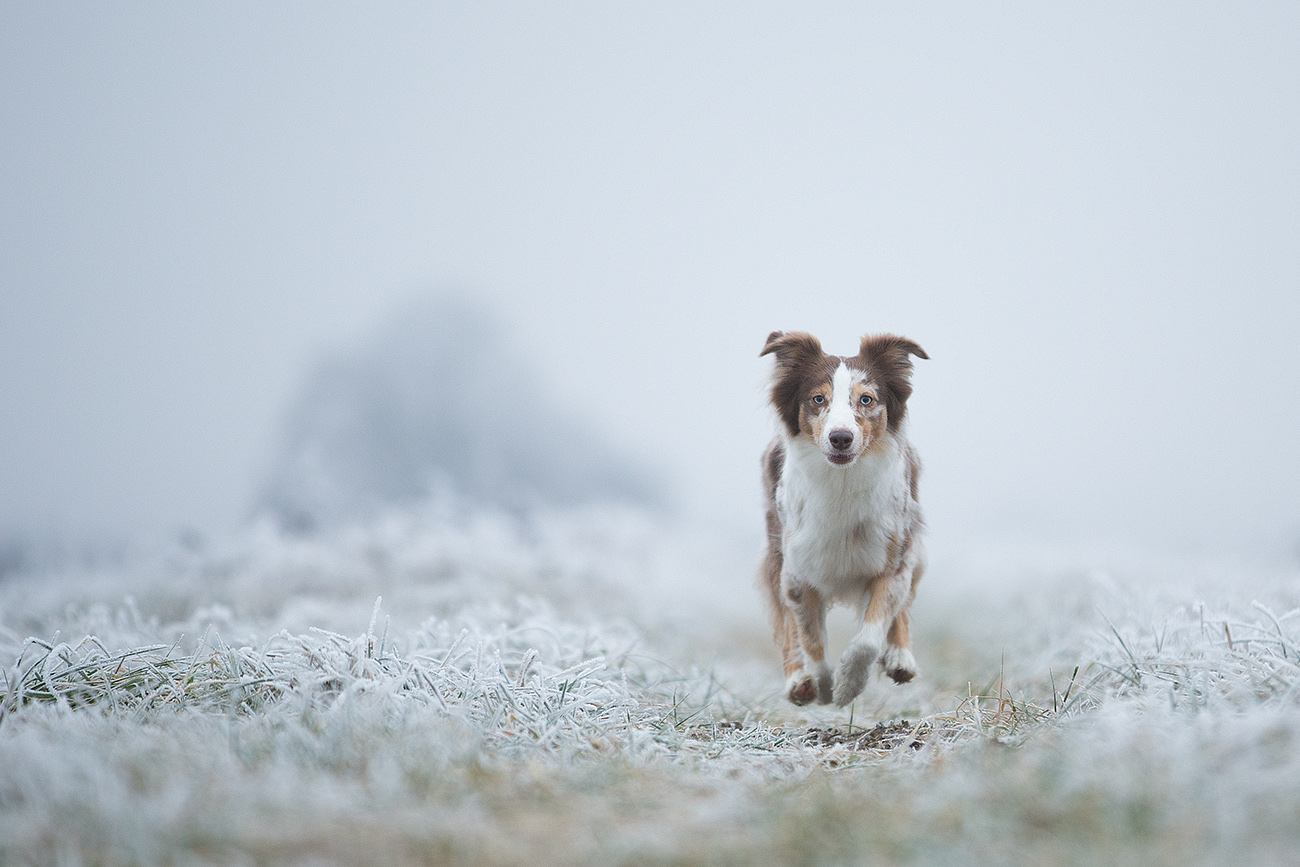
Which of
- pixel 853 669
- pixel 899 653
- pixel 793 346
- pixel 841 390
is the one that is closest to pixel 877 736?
pixel 853 669

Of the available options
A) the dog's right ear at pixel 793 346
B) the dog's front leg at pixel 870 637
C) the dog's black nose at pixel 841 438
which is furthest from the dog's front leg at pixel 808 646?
the dog's right ear at pixel 793 346

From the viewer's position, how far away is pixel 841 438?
410 cm

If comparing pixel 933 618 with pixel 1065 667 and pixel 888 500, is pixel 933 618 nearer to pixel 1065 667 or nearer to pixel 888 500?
pixel 1065 667

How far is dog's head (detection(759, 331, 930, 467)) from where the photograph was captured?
4184 mm

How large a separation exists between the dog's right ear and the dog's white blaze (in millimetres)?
235

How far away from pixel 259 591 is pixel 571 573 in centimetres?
361

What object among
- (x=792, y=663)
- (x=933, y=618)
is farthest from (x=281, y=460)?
(x=792, y=663)

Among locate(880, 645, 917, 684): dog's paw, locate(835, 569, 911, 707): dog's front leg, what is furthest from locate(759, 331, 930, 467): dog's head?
locate(880, 645, 917, 684): dog's paw

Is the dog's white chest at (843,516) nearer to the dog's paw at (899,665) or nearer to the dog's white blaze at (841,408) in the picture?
the dog's white blaze at (841,408)

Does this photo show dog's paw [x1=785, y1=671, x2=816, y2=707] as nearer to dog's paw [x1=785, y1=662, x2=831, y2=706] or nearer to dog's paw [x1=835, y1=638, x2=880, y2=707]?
dog's paw [x1=785, y1=662, x2=831, y2=706]

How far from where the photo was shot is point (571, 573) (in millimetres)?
10820

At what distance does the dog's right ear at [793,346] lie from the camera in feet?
15.5

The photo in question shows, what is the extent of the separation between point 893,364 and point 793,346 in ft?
1.78

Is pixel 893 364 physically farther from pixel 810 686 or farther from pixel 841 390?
pixel 810 686
